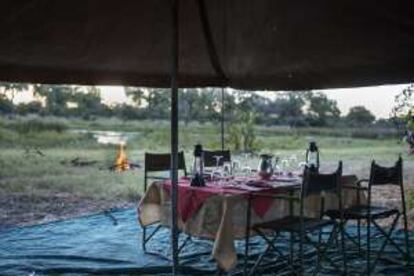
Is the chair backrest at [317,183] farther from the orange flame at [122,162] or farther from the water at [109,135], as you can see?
the water at [109,135]

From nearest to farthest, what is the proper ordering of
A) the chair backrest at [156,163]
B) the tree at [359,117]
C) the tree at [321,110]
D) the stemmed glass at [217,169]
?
1. the stemmed glass at [217,169]
2. the chair backrest at [156,163]
3. the tree at [359,117]
4. the tree at [321,110]

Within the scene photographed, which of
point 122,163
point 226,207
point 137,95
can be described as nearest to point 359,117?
point 122,163

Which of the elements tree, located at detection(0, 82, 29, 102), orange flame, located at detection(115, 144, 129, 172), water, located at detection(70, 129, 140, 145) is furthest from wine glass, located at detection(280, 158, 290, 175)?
tree, located at detection(0, 82, 29, 102)

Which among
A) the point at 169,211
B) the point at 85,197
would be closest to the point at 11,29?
the point at 169,211

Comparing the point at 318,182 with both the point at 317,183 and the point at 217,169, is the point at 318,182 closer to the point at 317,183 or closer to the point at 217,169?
Result: the point at 317,183

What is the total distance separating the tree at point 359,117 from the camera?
9.60 meters

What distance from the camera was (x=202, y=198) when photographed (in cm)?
439

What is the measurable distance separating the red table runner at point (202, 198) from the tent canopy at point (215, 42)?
3.35 feet

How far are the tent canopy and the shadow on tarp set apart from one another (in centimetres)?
145

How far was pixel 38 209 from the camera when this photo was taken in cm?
802

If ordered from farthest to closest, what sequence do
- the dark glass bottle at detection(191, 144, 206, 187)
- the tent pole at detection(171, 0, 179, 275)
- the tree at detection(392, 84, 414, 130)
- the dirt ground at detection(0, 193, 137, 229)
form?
the dirt ground at detection(0, 193, 137, 229), the tree at detection(392, 84, 414, 130), the dark glass bottle at detection(191, 144, 206, 187), the tent pole at detection(171, 0, 179, 275)

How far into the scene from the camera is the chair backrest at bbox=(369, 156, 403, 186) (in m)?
4.64

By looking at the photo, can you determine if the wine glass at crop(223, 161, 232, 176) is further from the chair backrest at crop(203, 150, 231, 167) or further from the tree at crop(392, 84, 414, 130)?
the tree at crop(392, 84, 414, 130)

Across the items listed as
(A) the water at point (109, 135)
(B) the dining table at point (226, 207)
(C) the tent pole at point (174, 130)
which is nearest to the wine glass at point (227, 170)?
(B) the dining table at point (226, 207)
